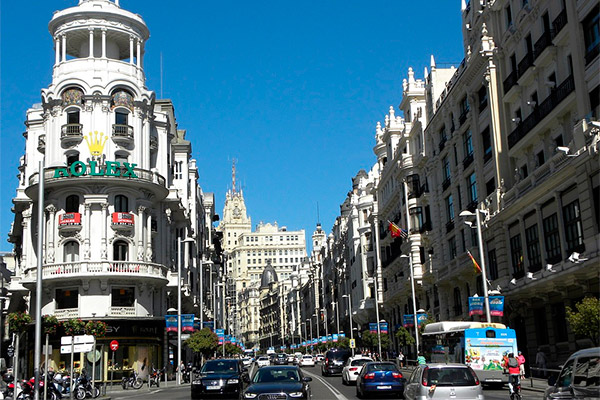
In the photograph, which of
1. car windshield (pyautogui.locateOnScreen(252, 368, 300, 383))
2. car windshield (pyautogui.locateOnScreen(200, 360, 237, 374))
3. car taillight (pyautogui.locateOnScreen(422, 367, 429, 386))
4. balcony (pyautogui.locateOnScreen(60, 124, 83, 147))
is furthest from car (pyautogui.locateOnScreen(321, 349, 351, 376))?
car taillight (pyautogui.locateOnScreen(422, 367, 429, 386))

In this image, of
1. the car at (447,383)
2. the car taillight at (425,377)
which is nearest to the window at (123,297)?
the car at (447,383)

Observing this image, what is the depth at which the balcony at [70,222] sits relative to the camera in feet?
177

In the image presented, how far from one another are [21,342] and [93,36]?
24309 mm

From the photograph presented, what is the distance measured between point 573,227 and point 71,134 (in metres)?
37.9

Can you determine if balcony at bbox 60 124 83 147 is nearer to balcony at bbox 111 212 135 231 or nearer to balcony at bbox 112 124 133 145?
balcony at bbox 112 124 133 145

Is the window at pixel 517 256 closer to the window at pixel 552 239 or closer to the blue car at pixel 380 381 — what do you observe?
the window at pixel 552 239

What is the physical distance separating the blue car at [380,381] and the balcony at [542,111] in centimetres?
1567

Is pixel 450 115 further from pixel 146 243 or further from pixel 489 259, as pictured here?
pixel 146 243

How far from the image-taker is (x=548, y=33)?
3572cm

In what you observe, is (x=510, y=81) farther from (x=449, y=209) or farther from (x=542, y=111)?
(x=449, y=209)

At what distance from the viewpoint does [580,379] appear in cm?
1266

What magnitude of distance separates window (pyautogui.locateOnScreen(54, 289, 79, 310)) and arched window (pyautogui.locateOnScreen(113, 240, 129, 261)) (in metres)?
3.81

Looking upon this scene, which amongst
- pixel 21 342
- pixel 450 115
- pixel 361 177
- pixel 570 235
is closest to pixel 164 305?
pixel 21 342

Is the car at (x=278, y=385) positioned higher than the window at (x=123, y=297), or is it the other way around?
the window at (x=123, y=297)
